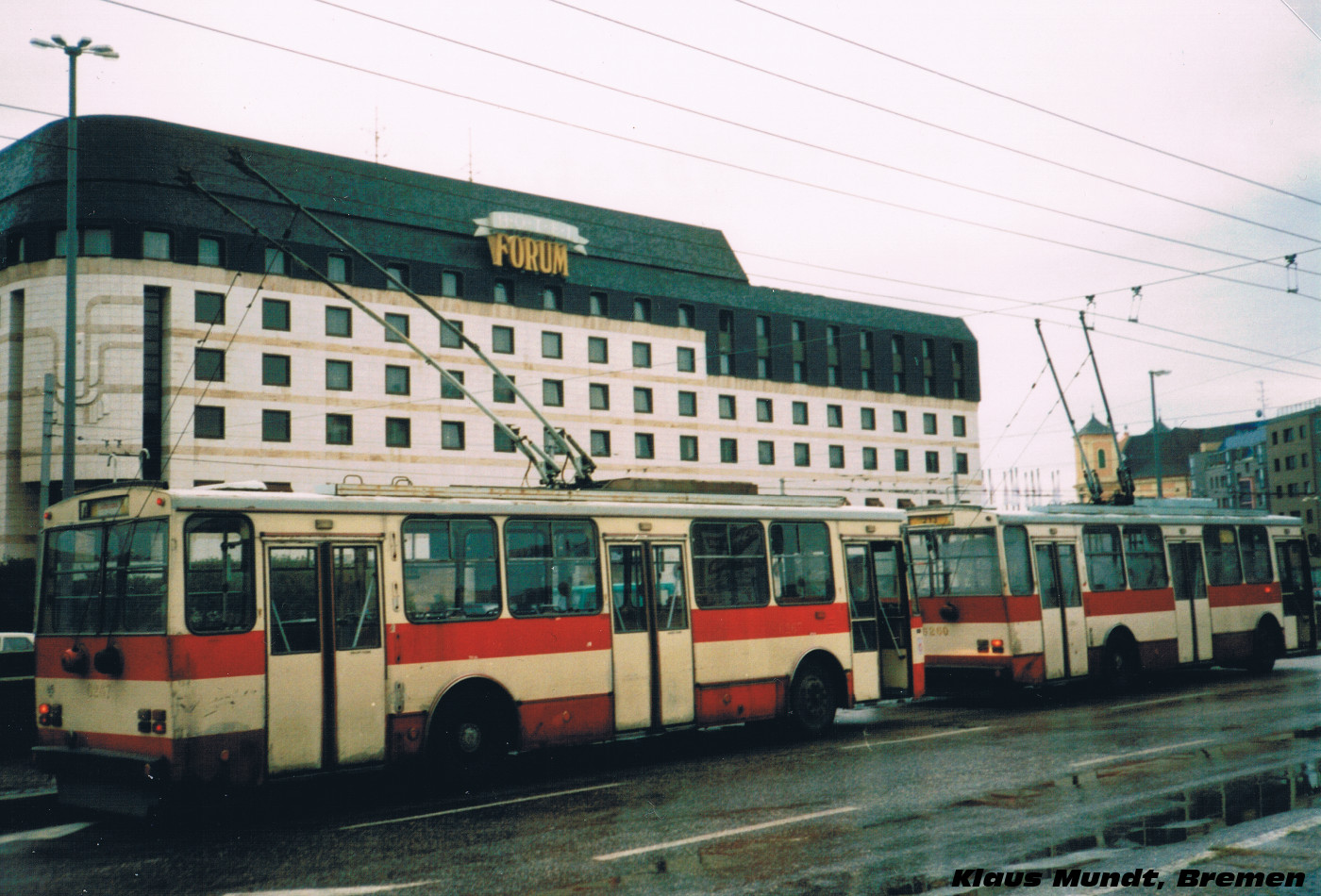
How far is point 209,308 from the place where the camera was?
48531mm

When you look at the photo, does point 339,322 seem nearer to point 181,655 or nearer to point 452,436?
point 452,436

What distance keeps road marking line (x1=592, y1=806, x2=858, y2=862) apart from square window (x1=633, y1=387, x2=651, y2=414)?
181 ft

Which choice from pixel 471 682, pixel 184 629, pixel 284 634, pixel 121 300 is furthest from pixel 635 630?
pixel 121 300

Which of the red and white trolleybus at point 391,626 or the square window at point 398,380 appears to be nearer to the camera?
the red and white trolleybus at point 391,626

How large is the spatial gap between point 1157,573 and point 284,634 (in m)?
15.5

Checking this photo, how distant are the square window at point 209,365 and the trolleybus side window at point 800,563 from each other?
3983 centimetres

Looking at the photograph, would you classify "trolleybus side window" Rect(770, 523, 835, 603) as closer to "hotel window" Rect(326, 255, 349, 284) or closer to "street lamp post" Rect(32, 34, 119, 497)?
"street lamp post" Rect(32, 34, 119, 497)

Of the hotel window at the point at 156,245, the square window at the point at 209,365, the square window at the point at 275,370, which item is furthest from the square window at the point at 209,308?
the square window at the point at 275,370

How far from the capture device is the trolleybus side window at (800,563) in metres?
14.0

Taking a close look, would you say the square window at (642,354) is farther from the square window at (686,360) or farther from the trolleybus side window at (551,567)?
the trolleybus side window at (551,567)

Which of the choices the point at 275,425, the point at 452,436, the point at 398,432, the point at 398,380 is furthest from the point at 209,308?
the point at 452,436

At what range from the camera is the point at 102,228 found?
46.5 meters

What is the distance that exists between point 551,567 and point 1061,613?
965cm

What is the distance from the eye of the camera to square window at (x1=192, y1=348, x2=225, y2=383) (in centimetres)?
4794
